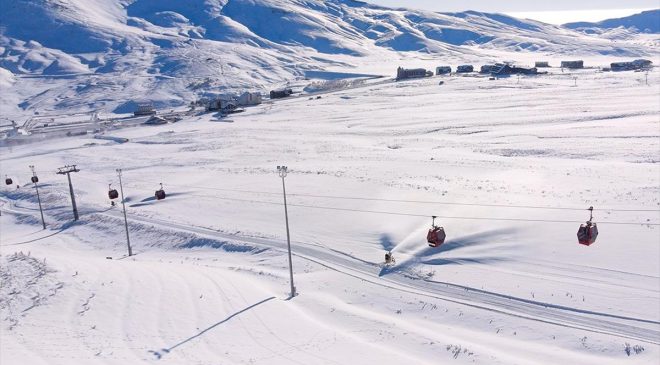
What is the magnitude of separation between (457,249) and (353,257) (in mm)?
6107

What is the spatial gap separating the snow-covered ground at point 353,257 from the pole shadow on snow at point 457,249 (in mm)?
112

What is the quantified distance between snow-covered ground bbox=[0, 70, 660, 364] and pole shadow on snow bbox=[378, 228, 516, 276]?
11cm

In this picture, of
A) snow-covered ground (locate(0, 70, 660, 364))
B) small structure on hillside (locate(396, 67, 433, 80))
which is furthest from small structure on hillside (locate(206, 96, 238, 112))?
small structure on hillside (locate(396, 67, 433, 80))

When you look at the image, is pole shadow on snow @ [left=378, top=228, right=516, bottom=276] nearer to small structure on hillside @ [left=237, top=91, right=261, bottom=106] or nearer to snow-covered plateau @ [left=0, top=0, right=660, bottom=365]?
snow-covered plateau @ [left=0, top=0, right=660, bottom=365]

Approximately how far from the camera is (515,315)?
2356cm

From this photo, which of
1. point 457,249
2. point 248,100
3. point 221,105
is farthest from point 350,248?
point 248,100

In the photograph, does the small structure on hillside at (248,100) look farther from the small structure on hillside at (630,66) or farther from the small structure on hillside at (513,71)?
the small structure on hillside at (630,66)

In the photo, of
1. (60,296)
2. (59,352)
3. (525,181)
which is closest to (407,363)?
(59,352)

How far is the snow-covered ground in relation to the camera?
21.3 m

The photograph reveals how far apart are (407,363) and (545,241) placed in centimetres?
1479

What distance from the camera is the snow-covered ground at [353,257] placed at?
69.8 feet

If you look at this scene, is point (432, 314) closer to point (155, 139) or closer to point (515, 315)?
point (515, 315)

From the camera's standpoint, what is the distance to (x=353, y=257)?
3189 cm

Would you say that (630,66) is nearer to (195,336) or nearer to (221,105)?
(221,105)
